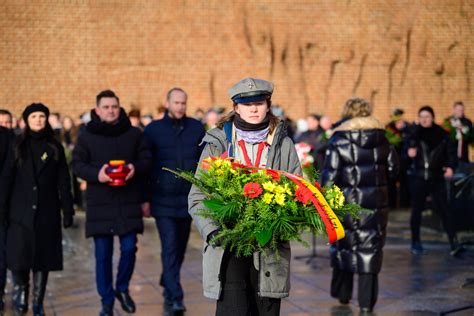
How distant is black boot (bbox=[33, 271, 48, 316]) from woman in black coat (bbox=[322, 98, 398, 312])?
2.71 metres

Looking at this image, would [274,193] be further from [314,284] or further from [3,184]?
[314,284]

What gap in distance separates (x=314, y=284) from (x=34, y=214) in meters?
3.29

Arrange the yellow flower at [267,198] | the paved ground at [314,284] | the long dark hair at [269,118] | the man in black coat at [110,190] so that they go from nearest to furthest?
the yellow flower at [267,198] → the long dark hair at [269,118] → the man in black coat at [110,190] → the paved ground at [314,284]

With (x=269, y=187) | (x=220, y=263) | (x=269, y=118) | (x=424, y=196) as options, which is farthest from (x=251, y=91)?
(x=424, y=196)

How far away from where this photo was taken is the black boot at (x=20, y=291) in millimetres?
10141

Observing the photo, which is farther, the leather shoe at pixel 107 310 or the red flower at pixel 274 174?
the leather shoe at pixel 107 310

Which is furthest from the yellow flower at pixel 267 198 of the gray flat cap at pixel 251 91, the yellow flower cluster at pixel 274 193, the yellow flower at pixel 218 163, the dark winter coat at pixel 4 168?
the dark winter coat at pixel 4 168

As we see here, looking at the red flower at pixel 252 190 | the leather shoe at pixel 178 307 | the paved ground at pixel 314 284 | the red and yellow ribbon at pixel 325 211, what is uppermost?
the red flower at pixel 252 190

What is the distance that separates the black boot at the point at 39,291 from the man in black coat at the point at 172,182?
1101 millimetres

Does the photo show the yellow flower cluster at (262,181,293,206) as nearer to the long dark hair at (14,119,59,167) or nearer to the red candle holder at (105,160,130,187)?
the red candle holder at (105,160,130,187)

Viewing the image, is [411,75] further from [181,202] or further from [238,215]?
[238,215]

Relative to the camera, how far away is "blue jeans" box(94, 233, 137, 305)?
392 inches

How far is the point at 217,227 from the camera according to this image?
6.29 metres

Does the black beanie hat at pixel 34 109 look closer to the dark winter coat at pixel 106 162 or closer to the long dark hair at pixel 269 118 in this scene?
the dark winter coat at pixel 106 162
